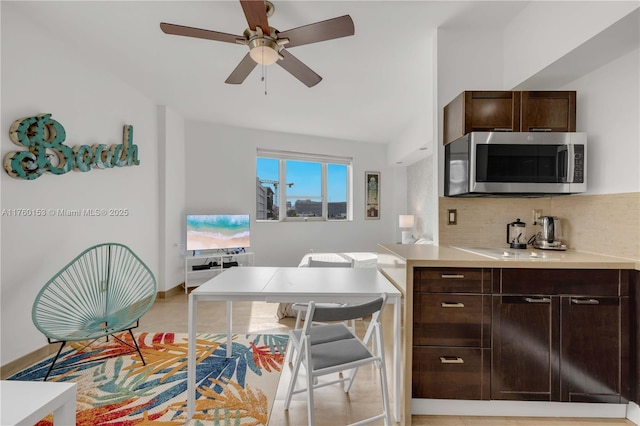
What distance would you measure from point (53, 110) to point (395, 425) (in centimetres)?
359

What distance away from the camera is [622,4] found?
1531 millimetres

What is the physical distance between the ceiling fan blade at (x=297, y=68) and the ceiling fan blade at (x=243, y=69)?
0.20 metres

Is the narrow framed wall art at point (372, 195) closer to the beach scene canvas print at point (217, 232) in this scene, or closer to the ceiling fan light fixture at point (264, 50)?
the beach scene canvas print at point (217, 232)

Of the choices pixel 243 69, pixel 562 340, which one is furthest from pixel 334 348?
pixel 243 69

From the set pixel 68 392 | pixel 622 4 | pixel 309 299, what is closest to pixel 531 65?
pixel 622 4

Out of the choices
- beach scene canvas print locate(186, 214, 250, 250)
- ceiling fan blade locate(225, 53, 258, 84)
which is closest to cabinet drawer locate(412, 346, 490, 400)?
ceiling fan blade locate(225, 53, 258, 84)

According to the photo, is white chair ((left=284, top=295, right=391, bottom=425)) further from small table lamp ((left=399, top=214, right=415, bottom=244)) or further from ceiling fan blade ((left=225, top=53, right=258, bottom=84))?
small table lamp ((left=399, top=214, right=415, bottom=244))

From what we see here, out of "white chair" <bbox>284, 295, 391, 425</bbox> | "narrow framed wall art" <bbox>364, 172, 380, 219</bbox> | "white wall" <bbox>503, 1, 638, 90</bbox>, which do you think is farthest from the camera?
"narrow framed wall art" <bbox>364, 172, 380, 219</bbox>

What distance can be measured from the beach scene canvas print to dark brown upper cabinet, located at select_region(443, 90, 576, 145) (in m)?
3.66

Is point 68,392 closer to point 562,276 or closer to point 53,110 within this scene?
point 562,276

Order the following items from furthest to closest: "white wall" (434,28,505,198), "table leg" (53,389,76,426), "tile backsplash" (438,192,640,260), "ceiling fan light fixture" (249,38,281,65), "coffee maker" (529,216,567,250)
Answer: "white wall" (434,28,505,198) → "coffee maker" (529,216,567,250) → "ceiling fan light fixture" (249,38,281,65) → "tile backsplash" (438,192,640,260) → "table leg" (53,389,76,426)

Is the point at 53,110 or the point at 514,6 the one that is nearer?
the point at 514,6

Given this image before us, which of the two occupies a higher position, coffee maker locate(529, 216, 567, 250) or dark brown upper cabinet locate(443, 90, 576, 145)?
dark brown upper cabinet locate(443, 90, 576, 145)

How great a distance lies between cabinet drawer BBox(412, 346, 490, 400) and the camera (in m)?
1.79
